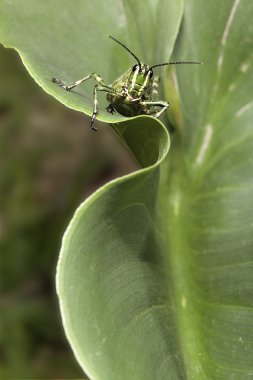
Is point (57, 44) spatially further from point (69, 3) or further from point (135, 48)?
point (135, 48)

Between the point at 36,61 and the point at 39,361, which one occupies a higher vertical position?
the point at 36,61

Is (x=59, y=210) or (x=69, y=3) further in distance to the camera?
(x=59, y=210)

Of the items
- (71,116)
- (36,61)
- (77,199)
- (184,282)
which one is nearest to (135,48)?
(36,61)

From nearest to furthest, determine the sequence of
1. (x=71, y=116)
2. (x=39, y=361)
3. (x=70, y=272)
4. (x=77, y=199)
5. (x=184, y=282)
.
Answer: (x=70, y=272), (x=184, y=282), (x=39, y=361), (x=77, y=199), (x=71, y=116)

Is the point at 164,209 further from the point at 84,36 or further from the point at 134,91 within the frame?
the point at 84,36

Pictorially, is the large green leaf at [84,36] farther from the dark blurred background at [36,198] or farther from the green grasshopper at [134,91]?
the dark blurred background at [36,198]

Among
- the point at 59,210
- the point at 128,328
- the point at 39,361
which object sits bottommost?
the point at 39,361

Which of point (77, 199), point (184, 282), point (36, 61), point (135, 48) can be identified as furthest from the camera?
point (77, 199)

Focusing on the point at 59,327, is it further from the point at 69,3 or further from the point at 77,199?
the point at 69,3
